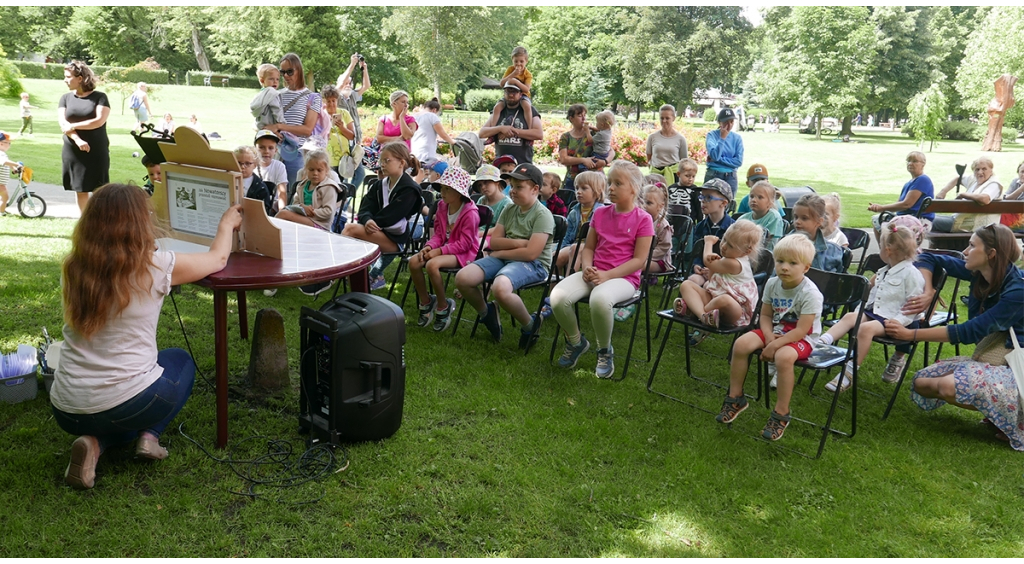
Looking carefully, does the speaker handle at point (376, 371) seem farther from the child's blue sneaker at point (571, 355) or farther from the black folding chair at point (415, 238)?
the black folding chair at point (415, 238)

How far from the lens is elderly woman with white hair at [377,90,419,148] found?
9.35 meters

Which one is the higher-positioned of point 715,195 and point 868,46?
point 868,46

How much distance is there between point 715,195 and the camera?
238 inches

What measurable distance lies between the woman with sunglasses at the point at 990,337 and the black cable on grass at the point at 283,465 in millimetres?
3251

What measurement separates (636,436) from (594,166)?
4554mm

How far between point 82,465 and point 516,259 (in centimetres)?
301

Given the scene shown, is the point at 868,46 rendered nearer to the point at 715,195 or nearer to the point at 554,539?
the point at 715,195

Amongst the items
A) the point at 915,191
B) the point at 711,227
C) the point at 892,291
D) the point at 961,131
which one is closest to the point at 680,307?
the point at 892,291

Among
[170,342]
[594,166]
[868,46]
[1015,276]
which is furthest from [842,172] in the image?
[868,46]

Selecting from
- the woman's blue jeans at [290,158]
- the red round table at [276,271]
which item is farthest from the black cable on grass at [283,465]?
the woman's blue jeans at [290,158]

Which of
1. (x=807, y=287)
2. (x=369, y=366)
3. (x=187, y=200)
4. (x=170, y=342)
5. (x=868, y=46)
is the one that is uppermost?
(x=868, y=46)

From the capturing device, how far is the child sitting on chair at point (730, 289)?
14.2 ft

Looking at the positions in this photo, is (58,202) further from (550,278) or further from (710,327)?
(710,327)

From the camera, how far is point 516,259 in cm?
514
